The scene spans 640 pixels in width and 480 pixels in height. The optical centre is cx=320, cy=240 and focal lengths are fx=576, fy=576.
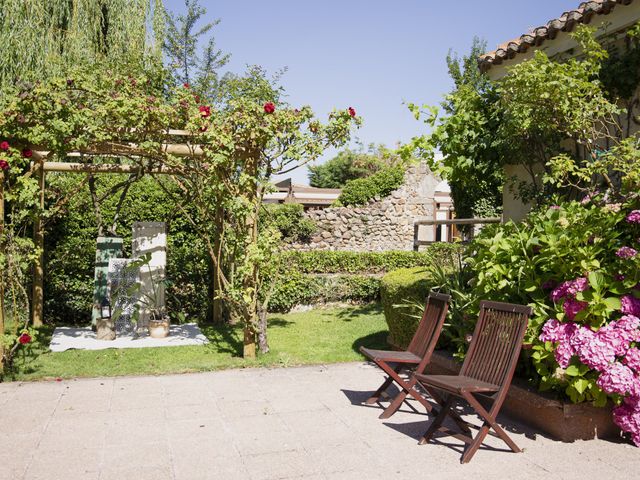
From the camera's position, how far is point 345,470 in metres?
3.71

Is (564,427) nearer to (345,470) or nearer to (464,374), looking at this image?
(464,374)

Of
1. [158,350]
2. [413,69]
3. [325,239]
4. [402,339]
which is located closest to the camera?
[402,339]

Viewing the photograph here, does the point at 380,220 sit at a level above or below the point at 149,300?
above

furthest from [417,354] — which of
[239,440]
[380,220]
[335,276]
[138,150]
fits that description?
[380,220]

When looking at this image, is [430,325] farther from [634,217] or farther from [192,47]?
[192,47]

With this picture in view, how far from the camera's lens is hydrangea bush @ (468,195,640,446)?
4.04m

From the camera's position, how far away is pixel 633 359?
13.2ft

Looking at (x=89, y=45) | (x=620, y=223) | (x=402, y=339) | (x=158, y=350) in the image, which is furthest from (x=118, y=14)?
(x=620, y=223)

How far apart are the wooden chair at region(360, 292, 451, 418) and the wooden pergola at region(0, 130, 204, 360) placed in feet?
11.8

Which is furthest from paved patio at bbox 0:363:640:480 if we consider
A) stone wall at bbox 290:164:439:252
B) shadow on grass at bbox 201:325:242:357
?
stone wall at bbox 290:164:439:252

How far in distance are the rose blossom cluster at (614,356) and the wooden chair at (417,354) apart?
3.24ft

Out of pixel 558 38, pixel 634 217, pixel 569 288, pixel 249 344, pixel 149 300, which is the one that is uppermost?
pixel 558 38

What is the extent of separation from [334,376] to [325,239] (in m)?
9.86

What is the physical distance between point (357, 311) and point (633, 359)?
691 centimetres
